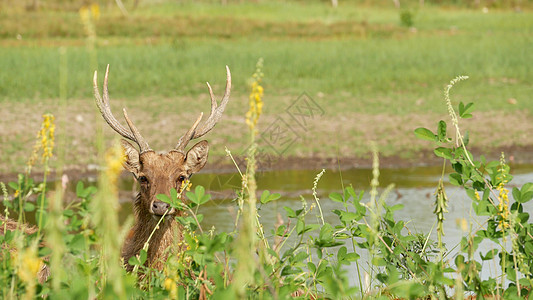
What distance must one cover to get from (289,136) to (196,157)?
6237 mm

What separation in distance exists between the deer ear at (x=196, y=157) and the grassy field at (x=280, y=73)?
223 centimetres

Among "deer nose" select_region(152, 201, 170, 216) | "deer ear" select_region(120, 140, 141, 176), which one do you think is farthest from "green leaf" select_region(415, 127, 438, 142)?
"deer ear" select_region(120, 140, 141, 176)

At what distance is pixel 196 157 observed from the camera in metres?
5.53

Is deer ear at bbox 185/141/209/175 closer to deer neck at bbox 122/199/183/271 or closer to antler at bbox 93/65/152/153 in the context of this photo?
antler at bbox 93/65/152/153

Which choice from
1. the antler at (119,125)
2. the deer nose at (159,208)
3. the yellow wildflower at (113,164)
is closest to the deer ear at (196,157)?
the antler at (119,125)

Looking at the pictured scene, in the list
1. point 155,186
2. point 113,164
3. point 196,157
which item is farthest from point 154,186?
point 113,164

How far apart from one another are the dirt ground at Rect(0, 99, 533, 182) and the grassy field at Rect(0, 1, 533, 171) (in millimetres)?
33

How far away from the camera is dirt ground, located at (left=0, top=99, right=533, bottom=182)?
1090 cm

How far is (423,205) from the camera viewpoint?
8734 mm

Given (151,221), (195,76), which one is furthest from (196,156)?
(195,76)

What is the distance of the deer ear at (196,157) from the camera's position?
5473 mm

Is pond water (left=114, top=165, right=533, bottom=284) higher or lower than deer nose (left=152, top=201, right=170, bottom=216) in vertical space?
lower

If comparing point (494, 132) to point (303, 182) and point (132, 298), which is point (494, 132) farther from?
point (132, 298)

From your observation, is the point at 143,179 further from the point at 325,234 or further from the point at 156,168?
the point at 325,234
